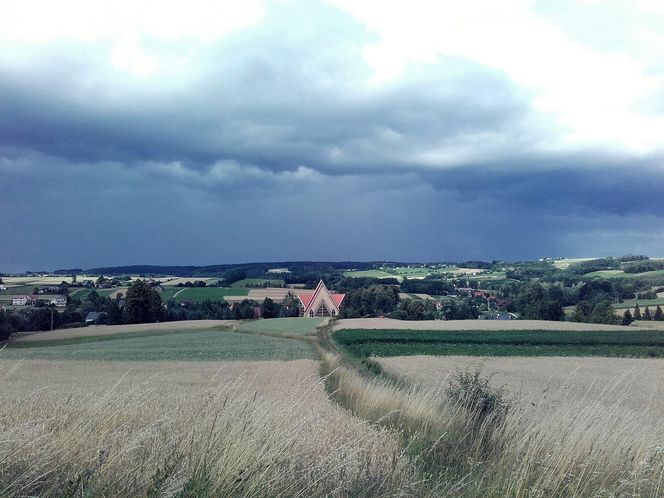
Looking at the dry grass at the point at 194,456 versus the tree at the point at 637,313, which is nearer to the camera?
the dry grass at the point at 194,456

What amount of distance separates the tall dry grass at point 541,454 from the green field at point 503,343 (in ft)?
106

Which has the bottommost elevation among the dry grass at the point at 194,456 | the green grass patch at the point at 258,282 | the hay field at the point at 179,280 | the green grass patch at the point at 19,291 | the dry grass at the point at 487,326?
the dry grass at the point at 487,326

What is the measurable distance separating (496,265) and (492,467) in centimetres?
11732

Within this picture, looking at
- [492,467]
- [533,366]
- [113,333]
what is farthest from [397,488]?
[113,333]

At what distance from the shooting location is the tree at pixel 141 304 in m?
79.8

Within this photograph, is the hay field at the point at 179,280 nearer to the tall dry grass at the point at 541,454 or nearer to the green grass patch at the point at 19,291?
the green grass patch at the point at 19,291

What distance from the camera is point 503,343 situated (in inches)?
2050

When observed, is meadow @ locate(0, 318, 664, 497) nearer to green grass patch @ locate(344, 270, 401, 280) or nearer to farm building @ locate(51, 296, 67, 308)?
farm building @ locate(51, 296, 67, 308)

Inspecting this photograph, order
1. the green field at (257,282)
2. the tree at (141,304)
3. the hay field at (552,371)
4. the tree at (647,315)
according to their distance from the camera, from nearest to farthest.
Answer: the hay field at (552,371), the tree at (647,315), the tree at (141,304), the green field at (257,282)

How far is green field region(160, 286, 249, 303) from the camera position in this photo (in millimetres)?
90938

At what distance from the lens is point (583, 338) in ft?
169

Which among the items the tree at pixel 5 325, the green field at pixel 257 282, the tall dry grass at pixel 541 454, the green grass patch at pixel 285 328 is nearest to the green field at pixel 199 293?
the green field at pixel 257 282

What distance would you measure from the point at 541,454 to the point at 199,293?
304 feet

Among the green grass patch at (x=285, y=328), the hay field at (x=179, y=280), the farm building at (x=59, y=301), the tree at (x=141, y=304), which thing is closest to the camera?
the green grass patch at (x=285, y=328)
